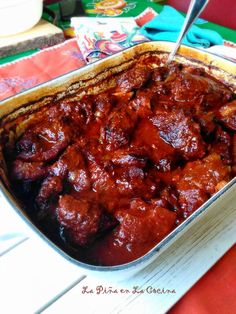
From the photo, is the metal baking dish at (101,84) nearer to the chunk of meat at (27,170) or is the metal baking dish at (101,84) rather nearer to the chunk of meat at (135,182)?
the chunk of meat at (27,170)

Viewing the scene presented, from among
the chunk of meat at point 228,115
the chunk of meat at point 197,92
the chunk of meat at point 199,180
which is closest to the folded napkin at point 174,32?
the chunk of meat at point 197,92

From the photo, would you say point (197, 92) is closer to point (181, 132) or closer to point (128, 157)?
point (181, 132)

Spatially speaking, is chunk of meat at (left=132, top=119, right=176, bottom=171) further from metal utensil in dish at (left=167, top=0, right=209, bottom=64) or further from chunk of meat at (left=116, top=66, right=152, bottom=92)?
metal utensil in dish at (left=167, top=0, right=209, bottom=64)

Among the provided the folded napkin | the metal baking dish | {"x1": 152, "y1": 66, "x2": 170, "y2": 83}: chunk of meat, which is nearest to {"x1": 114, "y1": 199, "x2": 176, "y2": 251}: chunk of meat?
the metal baking dish

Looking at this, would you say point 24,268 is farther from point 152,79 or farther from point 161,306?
point 152,79

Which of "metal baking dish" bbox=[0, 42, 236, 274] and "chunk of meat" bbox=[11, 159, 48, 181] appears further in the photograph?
"chunk of meat" bbox=[11, 159, 48, 181]

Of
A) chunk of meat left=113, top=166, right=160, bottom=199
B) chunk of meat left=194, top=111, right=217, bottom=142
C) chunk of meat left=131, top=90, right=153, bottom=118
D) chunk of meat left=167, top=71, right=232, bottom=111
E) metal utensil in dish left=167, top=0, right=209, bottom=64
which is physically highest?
metal utensil in dish left=167, top=0, right=209, bottom=64

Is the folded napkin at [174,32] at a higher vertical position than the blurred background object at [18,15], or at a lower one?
higher
